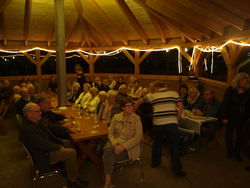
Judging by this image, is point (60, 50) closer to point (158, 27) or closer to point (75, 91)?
point (75, 91)

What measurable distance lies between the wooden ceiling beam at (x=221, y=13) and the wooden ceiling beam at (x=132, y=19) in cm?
302

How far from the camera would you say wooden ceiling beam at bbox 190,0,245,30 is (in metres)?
4.70

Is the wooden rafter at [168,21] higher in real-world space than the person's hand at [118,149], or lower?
higher

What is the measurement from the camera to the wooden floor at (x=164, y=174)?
343 centimetres

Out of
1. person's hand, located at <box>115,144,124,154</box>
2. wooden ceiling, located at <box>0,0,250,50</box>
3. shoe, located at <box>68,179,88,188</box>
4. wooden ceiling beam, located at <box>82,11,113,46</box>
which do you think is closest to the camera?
person's hand, located at <box>115,144,124,154</box>

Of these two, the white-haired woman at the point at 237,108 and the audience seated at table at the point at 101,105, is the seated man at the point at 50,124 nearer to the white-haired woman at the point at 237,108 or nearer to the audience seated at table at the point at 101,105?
the audience seated at table at the point at 101,105

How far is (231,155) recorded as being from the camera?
14.0 ft

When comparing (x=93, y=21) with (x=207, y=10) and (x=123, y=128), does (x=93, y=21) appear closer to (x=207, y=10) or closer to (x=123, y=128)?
(x=207, y=10)

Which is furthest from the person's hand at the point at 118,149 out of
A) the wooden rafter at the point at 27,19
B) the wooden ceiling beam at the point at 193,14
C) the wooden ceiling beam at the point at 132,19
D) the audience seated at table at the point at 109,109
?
the wooden rafter at the point at 27,19

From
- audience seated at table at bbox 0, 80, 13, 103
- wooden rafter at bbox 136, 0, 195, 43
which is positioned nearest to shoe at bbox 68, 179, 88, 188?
Answer: wooden rafter at bbox 136, 0, 195, 43

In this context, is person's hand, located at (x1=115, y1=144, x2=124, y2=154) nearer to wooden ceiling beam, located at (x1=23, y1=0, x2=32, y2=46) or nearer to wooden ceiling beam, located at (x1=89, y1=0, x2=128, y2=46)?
wooden ceiling beam, located at (x1=89, y1=0, x2=128, y2=46)

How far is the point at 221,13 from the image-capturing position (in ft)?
15.9

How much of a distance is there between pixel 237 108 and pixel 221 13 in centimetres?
221

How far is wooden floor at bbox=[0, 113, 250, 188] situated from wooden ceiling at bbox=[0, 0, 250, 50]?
2843 millimetres
